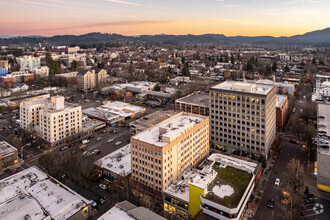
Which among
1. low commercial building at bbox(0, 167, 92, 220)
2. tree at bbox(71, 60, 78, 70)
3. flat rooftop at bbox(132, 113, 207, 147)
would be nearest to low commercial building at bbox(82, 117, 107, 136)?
low commercial building at bbox(0, 167, 92, 220)

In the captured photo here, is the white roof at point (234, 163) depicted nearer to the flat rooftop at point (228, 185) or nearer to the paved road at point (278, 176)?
the flat rooftop at point (228, 185)

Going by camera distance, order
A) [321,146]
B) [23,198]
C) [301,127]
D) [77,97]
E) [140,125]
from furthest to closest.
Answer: [77,97]
[301,127]
[140,125]
[321,146]
[23,198]

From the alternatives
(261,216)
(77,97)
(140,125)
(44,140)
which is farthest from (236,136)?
(77,97)

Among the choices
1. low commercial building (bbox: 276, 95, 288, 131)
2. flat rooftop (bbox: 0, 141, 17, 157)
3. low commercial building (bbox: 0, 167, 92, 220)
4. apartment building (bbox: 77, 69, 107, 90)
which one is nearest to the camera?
low commercial building (bbox: 0, 167, 92, 220)

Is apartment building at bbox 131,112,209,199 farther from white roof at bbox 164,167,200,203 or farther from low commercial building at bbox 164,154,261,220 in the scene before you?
low commercial building at bbox 164,154,261,220

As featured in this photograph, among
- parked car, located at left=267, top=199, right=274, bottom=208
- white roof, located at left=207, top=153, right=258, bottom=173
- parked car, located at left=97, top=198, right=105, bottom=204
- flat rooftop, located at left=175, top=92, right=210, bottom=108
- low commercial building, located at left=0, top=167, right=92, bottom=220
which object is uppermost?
flat rooftop, located at left=175, top=92, right=210, bottom=108

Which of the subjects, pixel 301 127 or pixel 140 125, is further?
pixel 301 127

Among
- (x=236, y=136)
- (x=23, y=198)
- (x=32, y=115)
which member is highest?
(x=32, y=115)

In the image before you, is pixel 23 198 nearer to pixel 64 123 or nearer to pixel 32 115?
pixel 64 123
